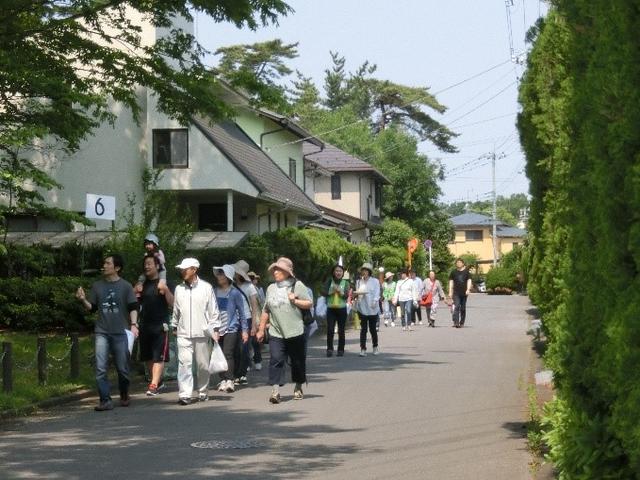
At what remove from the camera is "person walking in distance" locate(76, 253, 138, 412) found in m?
14.5

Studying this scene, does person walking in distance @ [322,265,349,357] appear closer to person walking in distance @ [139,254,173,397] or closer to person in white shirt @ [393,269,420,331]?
person walking in distance @ [139,254,173,397]

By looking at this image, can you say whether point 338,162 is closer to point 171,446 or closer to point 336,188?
point 336,188

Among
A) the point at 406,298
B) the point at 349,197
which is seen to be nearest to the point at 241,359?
the point at 406,298

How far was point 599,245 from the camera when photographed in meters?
6.38

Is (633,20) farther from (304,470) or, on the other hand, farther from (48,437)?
(48,437)

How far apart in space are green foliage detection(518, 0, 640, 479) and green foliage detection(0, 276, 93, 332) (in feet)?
63.1

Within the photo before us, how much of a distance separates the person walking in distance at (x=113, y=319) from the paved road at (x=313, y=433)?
464 mm

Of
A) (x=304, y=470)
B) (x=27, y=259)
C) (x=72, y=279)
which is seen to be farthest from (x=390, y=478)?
(x=72, y=279)

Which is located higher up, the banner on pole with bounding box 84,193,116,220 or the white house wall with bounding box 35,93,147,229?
the white house wall with bounding box 35,93,147,229

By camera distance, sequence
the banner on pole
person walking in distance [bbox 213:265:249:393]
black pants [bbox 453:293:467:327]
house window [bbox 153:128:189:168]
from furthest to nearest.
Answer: house window [bbox 153:128:189:168] < black pants [bbox 453:293:467:327] < the banner on pole < person walking in distance [bbox 213:265:249:393]

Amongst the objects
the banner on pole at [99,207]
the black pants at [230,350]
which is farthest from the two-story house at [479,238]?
the black pants at [230,350]

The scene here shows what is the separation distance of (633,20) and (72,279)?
23.6 metres

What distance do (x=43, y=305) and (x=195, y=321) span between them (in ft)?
43.7

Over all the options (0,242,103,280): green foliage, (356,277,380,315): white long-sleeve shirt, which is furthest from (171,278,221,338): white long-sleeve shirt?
(0,242,103,280): green foliage
